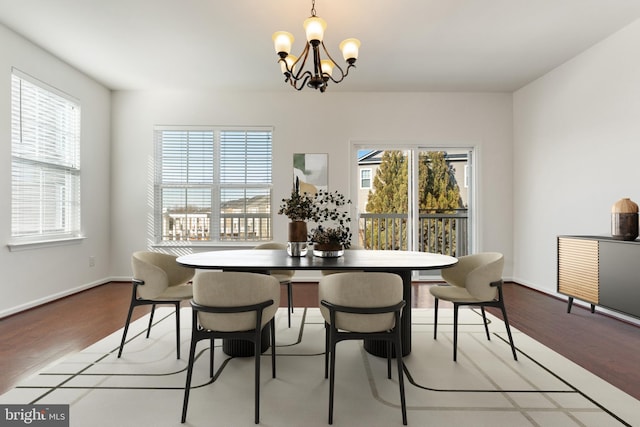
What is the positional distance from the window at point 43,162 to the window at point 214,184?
106 centimetres

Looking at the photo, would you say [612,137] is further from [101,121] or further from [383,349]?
[101,121]

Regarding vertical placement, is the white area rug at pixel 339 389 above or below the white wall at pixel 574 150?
below

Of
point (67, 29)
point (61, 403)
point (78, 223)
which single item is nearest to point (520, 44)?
point (67, 29)

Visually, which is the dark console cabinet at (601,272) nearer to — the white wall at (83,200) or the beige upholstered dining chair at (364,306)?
the beige upholstered dining chair at (364,306)

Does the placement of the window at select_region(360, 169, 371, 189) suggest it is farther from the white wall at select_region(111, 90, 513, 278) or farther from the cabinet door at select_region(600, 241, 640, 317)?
the cabinet door at select_region(600, 241, 640, 317)

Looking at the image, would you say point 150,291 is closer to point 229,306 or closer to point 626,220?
point 229,306

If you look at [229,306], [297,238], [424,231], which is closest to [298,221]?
[297,238]

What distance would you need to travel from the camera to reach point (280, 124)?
5.07 m

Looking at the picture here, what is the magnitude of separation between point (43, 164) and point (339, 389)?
Answer: 4.10 meters

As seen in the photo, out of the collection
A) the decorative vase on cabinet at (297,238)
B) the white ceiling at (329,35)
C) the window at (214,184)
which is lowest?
the decorative vase on cabinet at (297,238)

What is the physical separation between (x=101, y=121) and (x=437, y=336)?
5187 millimetres

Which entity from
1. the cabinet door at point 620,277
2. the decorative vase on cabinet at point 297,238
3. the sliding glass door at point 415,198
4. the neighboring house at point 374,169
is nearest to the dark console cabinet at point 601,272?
the cabinet door at point 620,277

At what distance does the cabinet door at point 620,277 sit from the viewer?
9.40 ft

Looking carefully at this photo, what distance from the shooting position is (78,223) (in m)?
4.45
